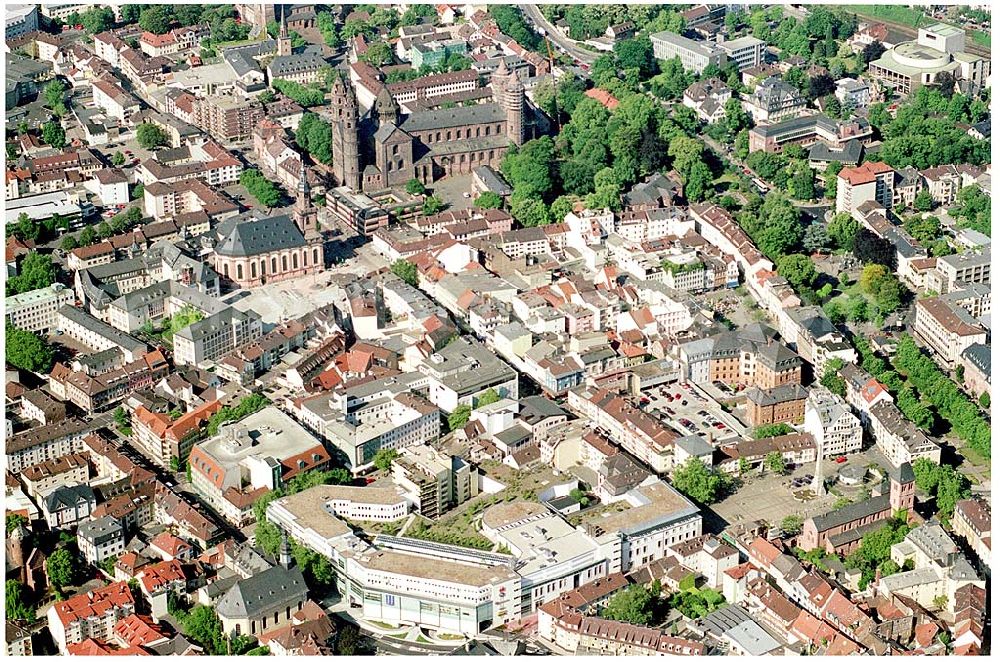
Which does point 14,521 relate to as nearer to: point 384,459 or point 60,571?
point 60,571

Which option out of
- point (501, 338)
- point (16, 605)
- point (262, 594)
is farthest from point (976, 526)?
point (16, 605)

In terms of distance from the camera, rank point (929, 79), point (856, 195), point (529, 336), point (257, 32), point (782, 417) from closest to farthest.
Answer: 1. point (782, 417)
2. point (529, 336)
3. point (856, 195)
4. point (929, 79)
5. point (257, 32)

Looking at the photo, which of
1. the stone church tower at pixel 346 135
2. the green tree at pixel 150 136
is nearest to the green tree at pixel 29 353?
the stone church tower at pixel 346 135

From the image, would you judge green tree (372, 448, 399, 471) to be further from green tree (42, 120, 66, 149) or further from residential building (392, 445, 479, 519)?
green tree (42, 120, 66, 149)

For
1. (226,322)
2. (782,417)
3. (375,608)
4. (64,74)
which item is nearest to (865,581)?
(782,417)

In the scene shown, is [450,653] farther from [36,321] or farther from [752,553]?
[36,321]

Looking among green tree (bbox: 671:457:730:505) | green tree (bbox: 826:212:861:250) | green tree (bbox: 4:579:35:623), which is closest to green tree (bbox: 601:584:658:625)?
green tree (bbox: 671:457:730:505)
